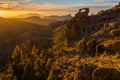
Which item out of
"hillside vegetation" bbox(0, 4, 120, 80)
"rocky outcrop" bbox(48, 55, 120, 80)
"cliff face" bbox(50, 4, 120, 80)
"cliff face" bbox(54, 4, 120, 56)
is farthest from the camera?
"cliff face" bbox(54, 4, 120, 56)

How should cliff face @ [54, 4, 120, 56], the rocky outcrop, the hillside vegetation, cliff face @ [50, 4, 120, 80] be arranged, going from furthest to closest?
cliff face @ [54, 4, 120, 56] < the hillside vegetation < cliff face @ [50, 4, 120, 80] < the rocky outcrop

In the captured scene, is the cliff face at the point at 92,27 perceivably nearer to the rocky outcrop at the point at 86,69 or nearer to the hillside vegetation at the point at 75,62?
the hillside vegetation at the point at 75,62

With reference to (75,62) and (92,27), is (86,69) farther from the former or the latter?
(92,27)

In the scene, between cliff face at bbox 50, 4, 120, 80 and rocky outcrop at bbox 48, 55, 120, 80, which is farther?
cliff face at bbox 50, 4, 120, 80

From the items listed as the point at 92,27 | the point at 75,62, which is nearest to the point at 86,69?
the point at 75,62

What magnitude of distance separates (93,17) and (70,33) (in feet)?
66.1

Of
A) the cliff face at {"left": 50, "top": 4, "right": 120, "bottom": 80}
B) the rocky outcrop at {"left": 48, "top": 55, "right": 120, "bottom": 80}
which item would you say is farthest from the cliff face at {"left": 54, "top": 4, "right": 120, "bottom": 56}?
the rocky outcrop at {"left": 48, "top": 55, "right": 120, "bottom": 80}

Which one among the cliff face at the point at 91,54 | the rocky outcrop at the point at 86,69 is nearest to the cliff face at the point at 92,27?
the cliff face at the point at 91,54

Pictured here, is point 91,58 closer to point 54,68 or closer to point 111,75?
point 54,68

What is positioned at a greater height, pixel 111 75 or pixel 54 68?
pixel 111 75

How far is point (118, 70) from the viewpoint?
61.0m

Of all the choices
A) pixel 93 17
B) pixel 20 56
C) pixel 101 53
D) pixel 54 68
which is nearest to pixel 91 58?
pixel 101 53

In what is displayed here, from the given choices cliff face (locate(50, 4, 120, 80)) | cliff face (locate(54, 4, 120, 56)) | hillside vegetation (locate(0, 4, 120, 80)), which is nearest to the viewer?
cliff face (locate(50, 4, 120, 80))

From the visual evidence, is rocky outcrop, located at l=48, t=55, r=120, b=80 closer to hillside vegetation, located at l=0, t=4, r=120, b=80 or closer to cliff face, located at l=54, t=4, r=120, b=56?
hillside vegetation, located at l=0, t=4, r=120, b=80
